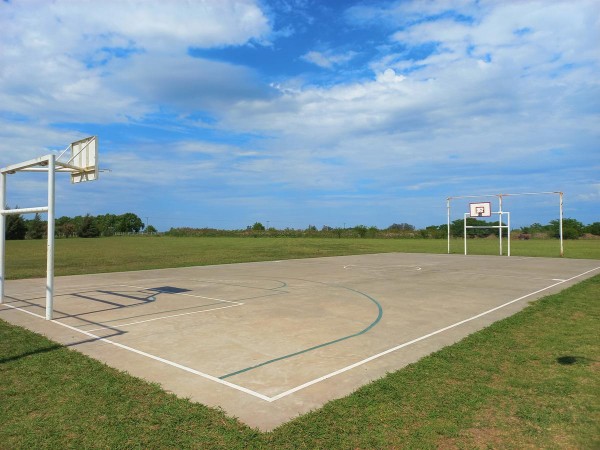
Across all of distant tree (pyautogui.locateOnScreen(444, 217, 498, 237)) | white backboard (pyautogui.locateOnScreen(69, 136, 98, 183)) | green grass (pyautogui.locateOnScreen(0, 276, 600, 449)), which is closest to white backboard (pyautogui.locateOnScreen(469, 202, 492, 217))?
green grass (pyautogui.locateOnScreen(0, 276, 600, 449))

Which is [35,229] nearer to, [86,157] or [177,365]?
[86,157]

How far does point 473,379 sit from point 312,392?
1.98 metres

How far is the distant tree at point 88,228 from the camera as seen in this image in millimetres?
76438

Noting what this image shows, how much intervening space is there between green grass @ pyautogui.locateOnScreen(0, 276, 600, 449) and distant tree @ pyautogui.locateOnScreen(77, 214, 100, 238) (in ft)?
260

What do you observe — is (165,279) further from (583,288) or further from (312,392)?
(583,288)

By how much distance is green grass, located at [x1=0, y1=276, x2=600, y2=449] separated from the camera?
11.5ft

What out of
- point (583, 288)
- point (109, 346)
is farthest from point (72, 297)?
point (583, 288)

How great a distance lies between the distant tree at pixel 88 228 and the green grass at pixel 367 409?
260 feet

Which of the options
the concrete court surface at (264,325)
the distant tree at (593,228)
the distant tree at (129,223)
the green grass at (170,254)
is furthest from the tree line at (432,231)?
the distant tree at (129,223)

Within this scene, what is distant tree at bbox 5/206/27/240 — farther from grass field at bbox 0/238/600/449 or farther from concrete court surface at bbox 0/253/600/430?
grass field at bbox 0/238/600/449

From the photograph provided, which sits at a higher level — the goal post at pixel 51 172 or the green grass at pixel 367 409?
the goal post at pixel 51 172

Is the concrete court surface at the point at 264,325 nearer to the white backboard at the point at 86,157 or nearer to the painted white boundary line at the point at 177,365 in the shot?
the painted white boundary line at the point at 177,365

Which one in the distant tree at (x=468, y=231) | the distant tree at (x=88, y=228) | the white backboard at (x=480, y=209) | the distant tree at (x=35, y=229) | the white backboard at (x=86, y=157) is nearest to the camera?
the white backboard at (x=86, y=157)

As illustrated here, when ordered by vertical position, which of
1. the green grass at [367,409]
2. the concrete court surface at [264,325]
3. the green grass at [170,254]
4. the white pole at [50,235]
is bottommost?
the green grass at [367,409]
